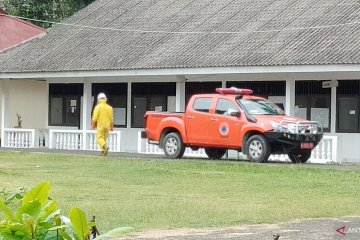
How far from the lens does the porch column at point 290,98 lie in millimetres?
26438

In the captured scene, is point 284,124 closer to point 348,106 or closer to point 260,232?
point 348,106

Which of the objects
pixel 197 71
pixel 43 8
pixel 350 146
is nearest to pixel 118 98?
pixel 197 71

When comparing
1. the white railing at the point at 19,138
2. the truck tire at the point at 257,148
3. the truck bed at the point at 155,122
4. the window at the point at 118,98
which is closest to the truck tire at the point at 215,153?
the truck bed at the point at 155,122

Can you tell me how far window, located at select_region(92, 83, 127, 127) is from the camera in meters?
32.2

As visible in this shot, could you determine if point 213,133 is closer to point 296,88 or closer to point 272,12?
point 296,88

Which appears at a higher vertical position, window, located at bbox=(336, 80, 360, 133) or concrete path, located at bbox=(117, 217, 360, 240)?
window, located at bbox=(336, 80, 360, 133)

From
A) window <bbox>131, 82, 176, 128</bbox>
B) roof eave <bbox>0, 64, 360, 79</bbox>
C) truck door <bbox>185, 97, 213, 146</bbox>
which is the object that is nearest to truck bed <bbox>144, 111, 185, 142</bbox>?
truck door <bbox>185, 97, 213, 146</bbox>

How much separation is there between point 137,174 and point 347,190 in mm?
4716

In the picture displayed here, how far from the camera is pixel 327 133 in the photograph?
86.6 feet

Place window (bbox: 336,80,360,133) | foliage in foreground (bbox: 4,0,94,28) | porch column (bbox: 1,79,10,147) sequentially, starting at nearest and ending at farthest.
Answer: window (bbox: 336,80,360,133) < porch column (bbox: 1,79,10,147) < foliage in foreground (bbox: 4,0,94,28)

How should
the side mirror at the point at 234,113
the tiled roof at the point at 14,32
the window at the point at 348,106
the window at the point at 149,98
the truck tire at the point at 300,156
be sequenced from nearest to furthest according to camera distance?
the truck tire at the point at 300,156, the side mirror at the point at 234,113, the window at the point at 348,106, the window at the point at 149,98, the tiled roof at the point at 14,32

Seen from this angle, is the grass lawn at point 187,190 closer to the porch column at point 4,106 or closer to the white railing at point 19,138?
the white railing at point 19,138

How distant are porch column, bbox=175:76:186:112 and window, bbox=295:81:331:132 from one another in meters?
3.82

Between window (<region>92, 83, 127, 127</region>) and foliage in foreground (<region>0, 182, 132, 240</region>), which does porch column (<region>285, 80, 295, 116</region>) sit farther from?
foliage in foreground (<region>0, 182, 132, 240</region>)
